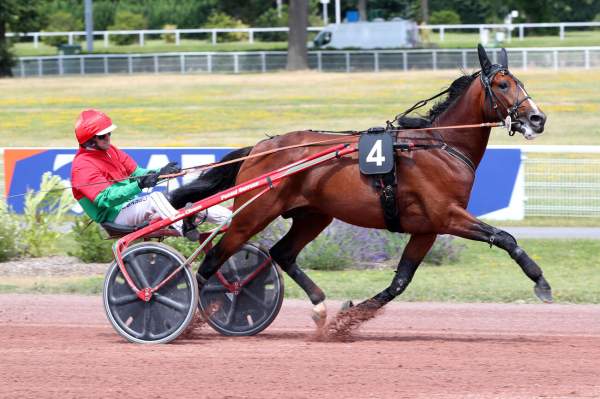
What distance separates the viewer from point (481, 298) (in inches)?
366

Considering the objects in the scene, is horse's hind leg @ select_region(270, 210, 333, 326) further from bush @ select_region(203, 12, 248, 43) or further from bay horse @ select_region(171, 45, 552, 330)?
bush @ select_region(203, 12, 248, 43)

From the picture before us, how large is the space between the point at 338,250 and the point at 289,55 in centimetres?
2799

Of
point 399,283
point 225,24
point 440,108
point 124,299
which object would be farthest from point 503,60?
point 225,24

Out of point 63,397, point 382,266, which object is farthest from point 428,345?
point 382,266

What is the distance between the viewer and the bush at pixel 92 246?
11.1 meters

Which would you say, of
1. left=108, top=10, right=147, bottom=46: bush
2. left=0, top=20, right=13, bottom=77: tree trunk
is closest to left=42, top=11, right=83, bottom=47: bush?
left=108, top=10, right=147, bottom=46: bush

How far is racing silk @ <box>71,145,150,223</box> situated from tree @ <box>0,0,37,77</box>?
108 feet

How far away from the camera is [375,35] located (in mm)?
44594

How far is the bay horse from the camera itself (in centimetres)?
703

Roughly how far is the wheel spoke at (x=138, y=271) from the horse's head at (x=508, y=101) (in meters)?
2.50

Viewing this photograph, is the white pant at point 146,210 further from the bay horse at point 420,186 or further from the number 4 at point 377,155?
the number 4 at point 377,155

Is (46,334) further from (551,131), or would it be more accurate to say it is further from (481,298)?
(551,131)

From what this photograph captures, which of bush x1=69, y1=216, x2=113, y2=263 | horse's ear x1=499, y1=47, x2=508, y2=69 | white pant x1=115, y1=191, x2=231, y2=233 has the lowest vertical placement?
bush x1=69, y1=216, x2=113, y2=263

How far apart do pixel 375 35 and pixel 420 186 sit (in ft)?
125
